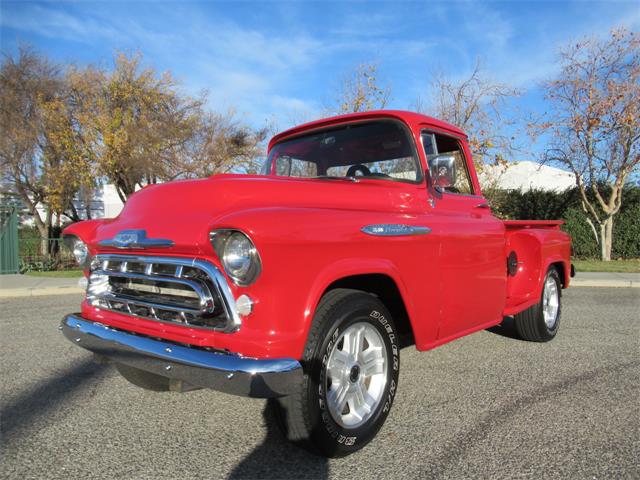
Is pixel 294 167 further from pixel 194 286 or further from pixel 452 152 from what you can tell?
pixel 194 286

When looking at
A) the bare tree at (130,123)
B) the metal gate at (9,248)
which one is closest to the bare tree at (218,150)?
the bare tree at (130,123)

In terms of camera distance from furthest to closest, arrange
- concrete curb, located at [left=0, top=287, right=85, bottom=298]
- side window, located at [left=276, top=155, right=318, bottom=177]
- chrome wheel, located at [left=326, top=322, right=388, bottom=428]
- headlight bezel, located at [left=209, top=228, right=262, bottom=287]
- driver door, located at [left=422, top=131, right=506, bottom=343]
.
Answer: concrete curb, located at [left=0, top=287, right=85, bottom=298] < side window, located at [left=276, top=155, right=318, bottom=177] < driver door, located at [left=422, top=131, right=506, bottom=343] < chrome wheel, located at [left=326, top=322, right=388, bottom=428] < headlight bezel, located at [left=209, top=228, right=262, bottom=287]

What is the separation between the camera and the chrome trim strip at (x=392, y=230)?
2.71 meters

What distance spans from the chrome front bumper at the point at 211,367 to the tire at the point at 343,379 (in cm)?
18

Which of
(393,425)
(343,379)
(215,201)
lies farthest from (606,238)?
(215,201)

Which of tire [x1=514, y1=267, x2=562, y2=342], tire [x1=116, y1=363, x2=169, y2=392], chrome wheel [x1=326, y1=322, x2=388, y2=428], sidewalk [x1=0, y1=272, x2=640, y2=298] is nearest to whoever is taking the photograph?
chrome wheel [x1=326, y1=322, x2=388, y2=428]

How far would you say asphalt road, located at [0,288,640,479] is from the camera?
242 cm

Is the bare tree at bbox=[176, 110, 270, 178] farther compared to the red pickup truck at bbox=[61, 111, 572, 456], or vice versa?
the bare tree at bbox=[176, 110, 270, 178]

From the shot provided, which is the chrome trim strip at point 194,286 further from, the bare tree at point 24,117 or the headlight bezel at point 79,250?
the bare tree at point 24,117

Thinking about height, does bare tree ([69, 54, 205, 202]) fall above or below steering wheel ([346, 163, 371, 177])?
above

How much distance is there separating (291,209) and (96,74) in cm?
2086

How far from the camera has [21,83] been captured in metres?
18.8

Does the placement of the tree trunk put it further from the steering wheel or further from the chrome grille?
the chrome grille

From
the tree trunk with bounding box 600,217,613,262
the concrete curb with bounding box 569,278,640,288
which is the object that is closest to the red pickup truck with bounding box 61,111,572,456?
the concrete curb with bounding box 569,278,640,288
